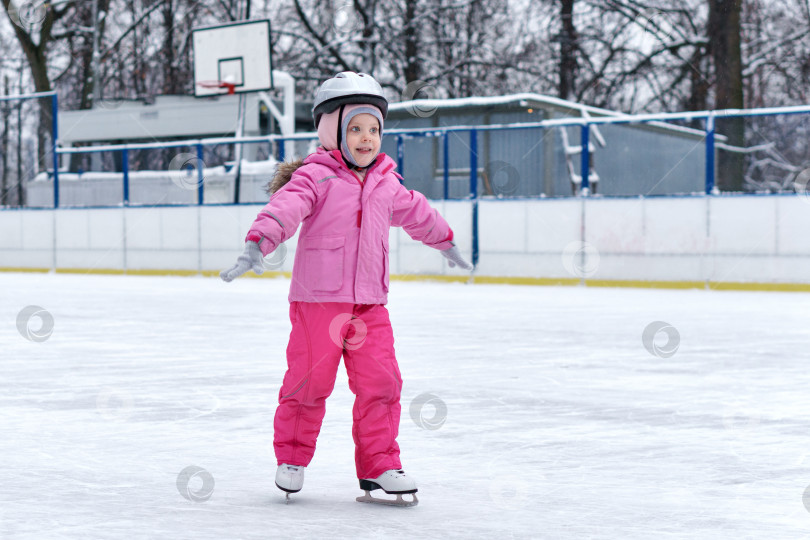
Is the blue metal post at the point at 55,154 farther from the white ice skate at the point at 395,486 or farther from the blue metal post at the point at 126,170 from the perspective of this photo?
the white ice skate at the point at 395,486

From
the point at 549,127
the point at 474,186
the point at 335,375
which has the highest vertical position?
the point at 549,127

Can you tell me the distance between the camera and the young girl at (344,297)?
3457mm

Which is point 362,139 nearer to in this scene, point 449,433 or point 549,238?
point 449,433

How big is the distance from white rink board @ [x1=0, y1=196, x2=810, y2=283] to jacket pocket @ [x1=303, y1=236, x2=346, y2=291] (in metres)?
11.9

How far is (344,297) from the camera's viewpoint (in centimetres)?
344

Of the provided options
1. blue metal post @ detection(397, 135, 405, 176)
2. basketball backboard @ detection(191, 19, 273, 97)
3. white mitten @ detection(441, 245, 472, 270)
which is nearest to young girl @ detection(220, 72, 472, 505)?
Answer: white mitten @ detection(441, 245, 472, 270)

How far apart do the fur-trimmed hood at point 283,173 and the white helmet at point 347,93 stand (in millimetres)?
171

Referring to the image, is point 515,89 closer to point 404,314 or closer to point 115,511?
point 404,314

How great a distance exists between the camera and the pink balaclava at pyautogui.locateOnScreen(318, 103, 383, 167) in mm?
3531

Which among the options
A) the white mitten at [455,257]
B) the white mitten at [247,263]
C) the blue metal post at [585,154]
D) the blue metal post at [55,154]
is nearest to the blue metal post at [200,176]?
the blue metal post at [55,154]

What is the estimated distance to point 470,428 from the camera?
4773 mm

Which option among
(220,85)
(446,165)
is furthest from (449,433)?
(220,85)

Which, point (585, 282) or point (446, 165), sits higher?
point (446, 165)

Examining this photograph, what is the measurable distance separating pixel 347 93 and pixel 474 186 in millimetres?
13664
